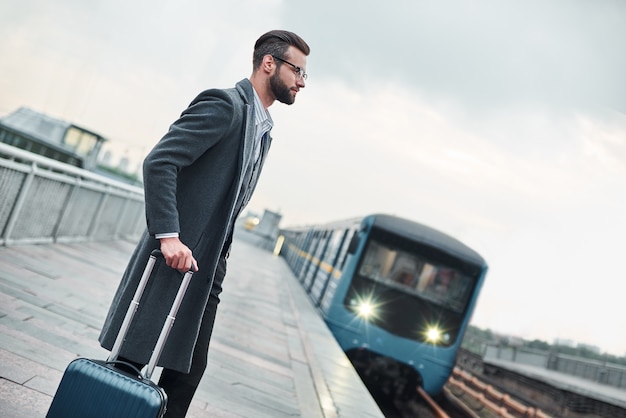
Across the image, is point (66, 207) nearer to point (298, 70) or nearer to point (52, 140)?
point (298, 70)

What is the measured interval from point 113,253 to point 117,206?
184 cm

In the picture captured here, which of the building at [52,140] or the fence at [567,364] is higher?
the building at [52,140]

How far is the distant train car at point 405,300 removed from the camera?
10430 millimetres

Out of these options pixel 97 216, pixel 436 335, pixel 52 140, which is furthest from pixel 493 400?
pixel 52 140

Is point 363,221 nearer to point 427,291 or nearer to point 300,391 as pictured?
point 427,291

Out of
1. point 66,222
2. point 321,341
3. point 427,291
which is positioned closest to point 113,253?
point 66,222

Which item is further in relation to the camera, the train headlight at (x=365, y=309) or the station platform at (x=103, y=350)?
the train headlight at (x=365, y=309)

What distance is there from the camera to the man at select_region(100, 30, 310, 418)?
2164 mm

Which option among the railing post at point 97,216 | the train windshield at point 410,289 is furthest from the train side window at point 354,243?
the railing post at point 97,216

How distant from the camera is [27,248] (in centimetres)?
748

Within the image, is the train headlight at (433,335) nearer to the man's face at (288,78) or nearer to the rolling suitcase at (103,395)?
the man's face at (288,78)

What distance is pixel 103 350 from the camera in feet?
15.1

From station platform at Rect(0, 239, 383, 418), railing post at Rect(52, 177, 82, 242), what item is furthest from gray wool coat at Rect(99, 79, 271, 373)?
railing post at Rect(52, 177, 82, 242)

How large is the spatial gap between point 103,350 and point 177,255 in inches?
112
